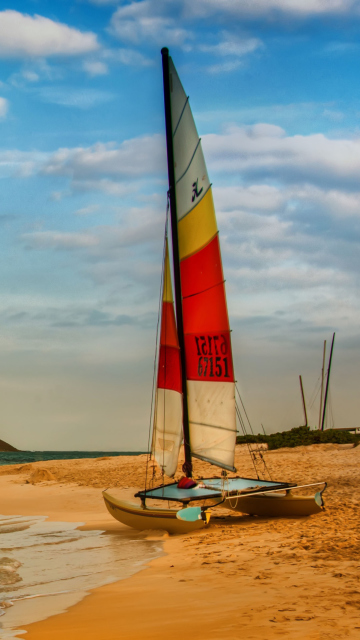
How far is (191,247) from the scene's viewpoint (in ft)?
46.1

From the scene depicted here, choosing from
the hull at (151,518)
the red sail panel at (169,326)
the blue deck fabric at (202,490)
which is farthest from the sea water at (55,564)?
the red sail panel at (169,326)

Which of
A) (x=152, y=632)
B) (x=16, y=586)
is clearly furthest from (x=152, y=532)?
(x=152, y=632)

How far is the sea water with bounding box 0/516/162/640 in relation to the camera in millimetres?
7145

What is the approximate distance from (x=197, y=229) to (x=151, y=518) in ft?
20.6

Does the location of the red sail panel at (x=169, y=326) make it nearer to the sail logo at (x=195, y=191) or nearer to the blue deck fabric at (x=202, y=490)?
the sail logo at (x=195, y=191)

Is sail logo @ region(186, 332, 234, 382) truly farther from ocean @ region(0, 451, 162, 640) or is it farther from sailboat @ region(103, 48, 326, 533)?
ocean @ region(0, 451, 162, 640)

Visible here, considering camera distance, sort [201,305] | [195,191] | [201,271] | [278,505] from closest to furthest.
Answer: [278,505], [201,305], [201,271], [195,191]

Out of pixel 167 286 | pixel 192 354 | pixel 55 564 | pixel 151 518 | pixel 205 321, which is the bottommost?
pixel 55 564

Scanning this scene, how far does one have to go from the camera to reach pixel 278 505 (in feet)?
41.6

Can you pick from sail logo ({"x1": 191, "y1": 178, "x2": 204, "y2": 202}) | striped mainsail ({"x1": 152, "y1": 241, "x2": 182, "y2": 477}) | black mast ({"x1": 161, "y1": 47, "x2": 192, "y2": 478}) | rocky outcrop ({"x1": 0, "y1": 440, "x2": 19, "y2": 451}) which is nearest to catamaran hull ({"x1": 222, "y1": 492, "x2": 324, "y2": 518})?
black mast ({"x1": 161, "y1": 47, "x2": 192, "y2": 478})

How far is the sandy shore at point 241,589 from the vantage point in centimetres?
541

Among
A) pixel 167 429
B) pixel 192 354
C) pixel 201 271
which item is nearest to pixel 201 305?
pixel 201 271

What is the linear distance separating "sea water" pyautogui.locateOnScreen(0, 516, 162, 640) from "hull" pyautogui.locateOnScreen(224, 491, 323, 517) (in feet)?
7.77

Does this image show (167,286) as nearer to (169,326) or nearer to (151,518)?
(169,326)
